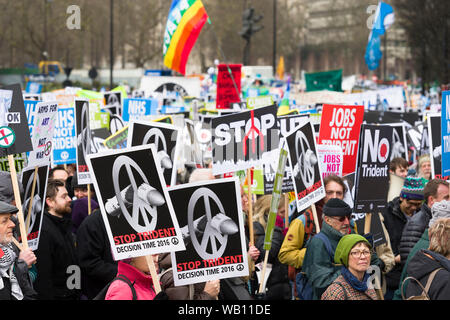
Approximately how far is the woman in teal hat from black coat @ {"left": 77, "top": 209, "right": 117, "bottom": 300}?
1.86 m

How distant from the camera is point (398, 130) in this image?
9672 millimetres

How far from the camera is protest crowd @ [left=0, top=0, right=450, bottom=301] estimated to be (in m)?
4.36

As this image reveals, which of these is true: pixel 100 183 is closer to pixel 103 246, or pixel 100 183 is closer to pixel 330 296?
pixel 330 296

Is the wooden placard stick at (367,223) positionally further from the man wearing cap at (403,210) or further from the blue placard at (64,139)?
the blue placard at (64,139)

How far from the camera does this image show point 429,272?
182 inches

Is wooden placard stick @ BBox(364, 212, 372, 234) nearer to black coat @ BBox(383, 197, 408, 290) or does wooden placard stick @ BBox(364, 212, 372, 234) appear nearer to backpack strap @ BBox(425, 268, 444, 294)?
black coat @ BBox(383, 197, 408, 290)

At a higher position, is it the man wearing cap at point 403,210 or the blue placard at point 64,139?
the blue placard at point 64,139

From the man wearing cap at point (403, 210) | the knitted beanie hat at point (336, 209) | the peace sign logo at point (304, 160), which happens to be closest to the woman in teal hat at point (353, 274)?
the knitted beanie hat at point (336, 209)

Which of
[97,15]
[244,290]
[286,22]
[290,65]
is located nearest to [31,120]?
[244,290]

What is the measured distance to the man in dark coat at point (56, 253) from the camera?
20.3 feet

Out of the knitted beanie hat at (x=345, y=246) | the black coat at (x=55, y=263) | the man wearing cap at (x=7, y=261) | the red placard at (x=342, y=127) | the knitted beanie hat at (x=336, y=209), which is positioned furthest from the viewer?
the red placard at (x=342, y=127)

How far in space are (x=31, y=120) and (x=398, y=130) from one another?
414 cm

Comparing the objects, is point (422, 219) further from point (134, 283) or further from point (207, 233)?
point (134, 283)

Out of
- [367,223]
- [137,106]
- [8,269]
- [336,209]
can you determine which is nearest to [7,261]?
[8,269]
